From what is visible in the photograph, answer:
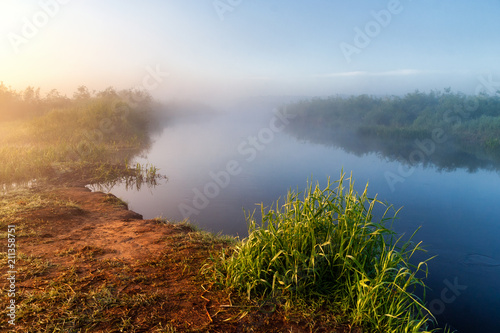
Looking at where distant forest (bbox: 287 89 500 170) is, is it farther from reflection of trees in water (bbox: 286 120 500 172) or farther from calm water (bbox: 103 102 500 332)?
calm water (bbox: 103 102 500 332)

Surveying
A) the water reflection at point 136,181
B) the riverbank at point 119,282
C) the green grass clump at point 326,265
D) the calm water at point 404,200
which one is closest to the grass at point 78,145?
the water reflection at point 136,181

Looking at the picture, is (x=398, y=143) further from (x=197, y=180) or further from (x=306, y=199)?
(x=306, y=199)

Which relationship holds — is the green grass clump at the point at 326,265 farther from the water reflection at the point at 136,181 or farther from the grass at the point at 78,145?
the grass at the point at 78,145

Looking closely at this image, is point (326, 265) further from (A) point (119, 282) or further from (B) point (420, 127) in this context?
(B) point (420, 127)

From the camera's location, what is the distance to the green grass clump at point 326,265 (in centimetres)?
237

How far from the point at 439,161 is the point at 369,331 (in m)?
13.1

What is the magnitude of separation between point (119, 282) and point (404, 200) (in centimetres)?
727

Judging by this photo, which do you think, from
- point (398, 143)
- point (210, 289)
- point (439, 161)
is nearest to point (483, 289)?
point (210, 289)

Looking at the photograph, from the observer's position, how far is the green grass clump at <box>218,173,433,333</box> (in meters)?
2.37

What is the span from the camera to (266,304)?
246 cm

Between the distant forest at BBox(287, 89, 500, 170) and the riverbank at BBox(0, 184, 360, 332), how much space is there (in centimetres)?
1218

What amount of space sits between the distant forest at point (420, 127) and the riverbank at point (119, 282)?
40.0 feet

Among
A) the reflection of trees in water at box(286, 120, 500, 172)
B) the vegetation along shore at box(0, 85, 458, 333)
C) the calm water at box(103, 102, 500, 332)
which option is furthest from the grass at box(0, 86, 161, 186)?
the reflection of trees in water at box(286, 120, 500, 172)

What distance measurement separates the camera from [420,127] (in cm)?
2189
